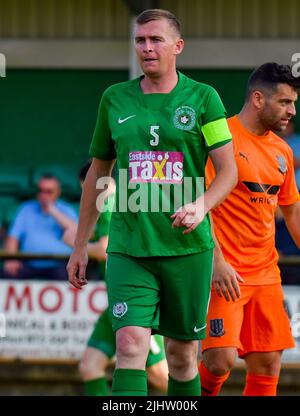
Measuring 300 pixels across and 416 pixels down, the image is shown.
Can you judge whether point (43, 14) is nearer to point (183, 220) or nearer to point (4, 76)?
point (4, 76)

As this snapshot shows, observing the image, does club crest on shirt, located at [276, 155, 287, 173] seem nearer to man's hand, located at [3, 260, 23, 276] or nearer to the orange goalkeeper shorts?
the orange goalkeeper shorts

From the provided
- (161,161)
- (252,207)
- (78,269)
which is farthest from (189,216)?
(252,207)

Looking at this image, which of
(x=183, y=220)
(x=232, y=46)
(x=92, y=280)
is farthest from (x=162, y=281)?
(x=232, y=46)

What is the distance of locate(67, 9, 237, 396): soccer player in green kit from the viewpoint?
21.1 feet

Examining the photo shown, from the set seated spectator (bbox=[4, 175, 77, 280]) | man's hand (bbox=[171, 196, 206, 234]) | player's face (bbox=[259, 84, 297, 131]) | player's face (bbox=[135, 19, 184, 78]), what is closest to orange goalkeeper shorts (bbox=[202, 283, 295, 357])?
player's face (bbox=[259, 84, 297, 131])

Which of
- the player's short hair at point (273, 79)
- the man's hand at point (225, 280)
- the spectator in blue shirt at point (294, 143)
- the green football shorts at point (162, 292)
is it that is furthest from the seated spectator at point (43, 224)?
the green football shorts at point (162, 292)

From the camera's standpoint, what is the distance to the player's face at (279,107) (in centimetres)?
760

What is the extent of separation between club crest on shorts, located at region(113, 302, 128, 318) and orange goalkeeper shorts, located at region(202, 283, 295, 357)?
3.90 ft

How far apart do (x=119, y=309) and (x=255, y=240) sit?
1424mm

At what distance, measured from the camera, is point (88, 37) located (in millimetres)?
16359

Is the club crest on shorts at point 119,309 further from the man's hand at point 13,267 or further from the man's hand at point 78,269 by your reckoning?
the man's hand at point 13,267

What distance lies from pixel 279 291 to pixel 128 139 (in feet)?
5.93

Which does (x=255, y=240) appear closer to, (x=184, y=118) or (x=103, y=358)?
(x=184, y=118)

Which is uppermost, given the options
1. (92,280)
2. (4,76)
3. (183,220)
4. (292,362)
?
(4,76)
